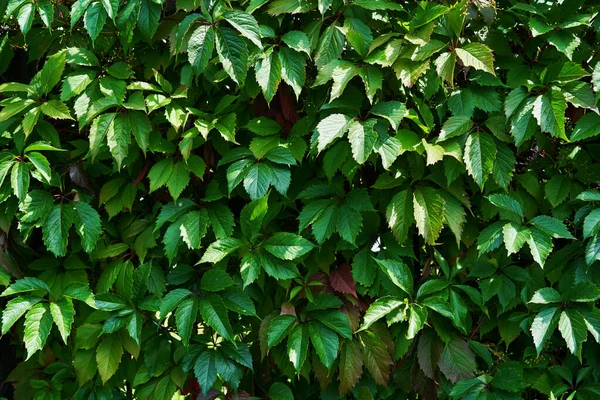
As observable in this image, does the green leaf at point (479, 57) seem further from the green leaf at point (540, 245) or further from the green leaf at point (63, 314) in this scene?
the green leaf at point (63, 314)

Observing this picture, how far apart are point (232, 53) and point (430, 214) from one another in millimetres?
727

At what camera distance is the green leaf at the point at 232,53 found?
1.90 m

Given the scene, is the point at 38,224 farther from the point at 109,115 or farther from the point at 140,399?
the point at 140,399

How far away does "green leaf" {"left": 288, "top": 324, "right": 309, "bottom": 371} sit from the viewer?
1.97 metres

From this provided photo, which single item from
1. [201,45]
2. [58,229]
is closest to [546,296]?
[201,45]

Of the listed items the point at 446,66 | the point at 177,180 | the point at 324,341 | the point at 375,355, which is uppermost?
the point at 446,66

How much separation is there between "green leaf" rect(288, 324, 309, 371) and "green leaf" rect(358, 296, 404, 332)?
6.8 inches

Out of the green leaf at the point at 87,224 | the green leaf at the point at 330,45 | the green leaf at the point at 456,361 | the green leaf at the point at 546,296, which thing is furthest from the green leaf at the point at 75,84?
the green leaf at the point at 546,296

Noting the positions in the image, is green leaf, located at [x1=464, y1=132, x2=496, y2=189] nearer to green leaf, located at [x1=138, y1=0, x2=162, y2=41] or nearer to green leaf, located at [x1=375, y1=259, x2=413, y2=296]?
green leaf, located at [x1=375, y1=259, x2=413, y2=296]

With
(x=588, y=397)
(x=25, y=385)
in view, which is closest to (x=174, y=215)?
(x=25, y=385)

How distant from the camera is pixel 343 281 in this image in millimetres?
2113

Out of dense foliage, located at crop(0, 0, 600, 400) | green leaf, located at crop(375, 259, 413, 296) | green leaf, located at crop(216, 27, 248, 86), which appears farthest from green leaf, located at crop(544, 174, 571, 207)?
green leaf, located at crop(216, 27, 248, 86)

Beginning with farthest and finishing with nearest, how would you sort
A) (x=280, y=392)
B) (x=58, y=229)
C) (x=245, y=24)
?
(x=280, y=392) → (x=58, y=229) → (x=245, y=24)

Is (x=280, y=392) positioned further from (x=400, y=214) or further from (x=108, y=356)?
(x=400, y=214)
